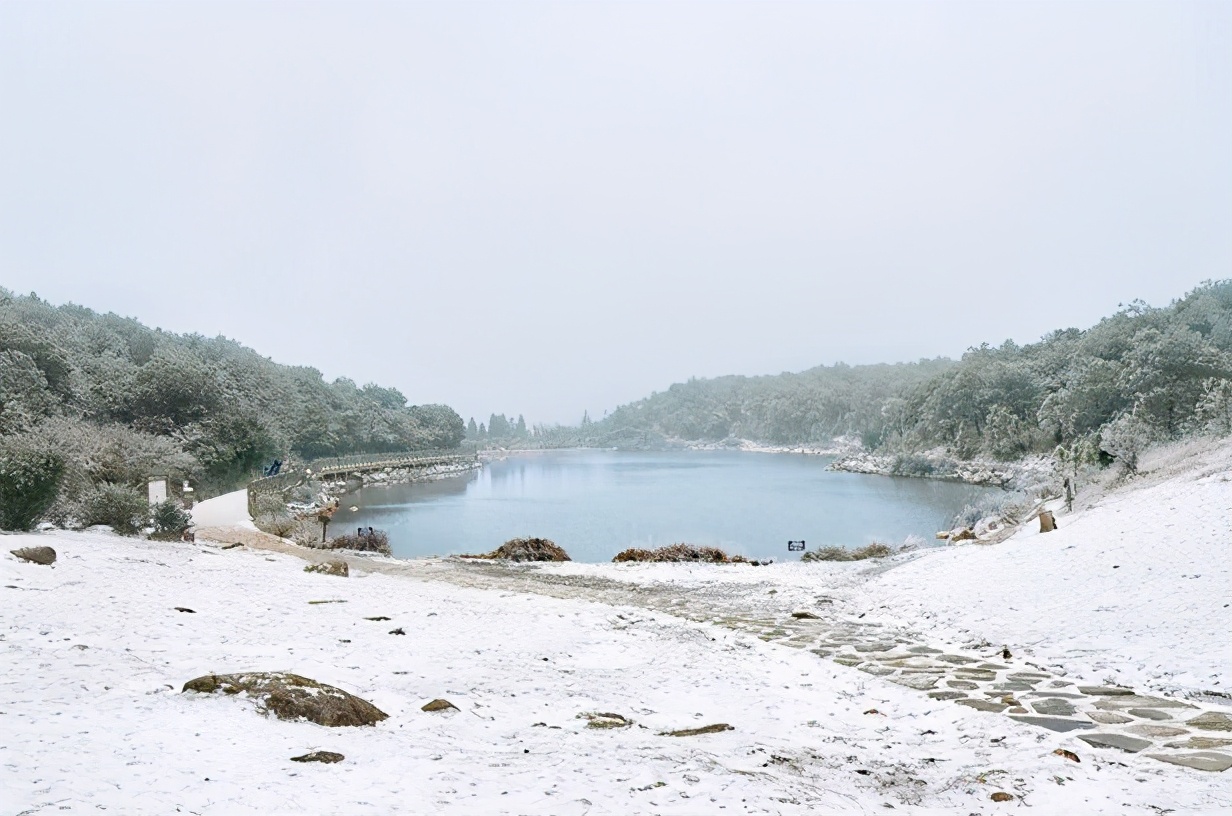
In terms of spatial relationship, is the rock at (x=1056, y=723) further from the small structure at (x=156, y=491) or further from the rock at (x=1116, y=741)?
the small structure at (x=156, y=491)

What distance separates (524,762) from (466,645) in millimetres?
2773

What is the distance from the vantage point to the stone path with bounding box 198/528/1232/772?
412 centimetres

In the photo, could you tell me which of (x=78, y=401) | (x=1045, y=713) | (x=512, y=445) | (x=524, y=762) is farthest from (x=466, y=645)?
(x=512, y=445)

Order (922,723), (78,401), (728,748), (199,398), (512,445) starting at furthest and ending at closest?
(512,445) < (199,398) < (78,401) < (922,723) < (728,748)

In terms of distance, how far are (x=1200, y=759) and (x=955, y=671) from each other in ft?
7.22

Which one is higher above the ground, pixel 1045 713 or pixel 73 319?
pixel 73 319

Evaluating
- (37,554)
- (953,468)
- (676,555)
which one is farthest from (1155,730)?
(953,468)

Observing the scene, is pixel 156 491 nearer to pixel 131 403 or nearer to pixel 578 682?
pixel 578 682

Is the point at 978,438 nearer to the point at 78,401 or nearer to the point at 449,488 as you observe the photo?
the point at 449,488

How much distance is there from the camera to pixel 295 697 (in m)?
4.20

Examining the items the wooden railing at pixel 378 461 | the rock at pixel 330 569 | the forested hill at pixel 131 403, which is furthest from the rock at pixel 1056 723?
the wooden railing at pixel 378 461

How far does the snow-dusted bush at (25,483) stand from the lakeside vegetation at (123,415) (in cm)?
2

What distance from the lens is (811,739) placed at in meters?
4.45

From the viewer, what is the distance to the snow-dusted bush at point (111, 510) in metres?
11.4
